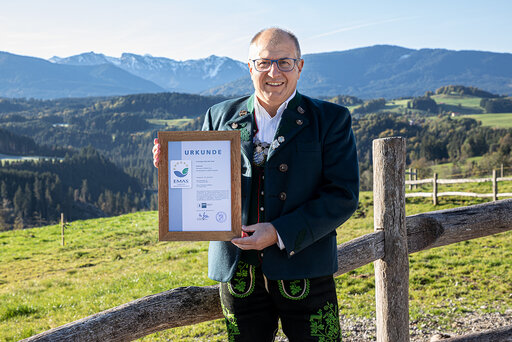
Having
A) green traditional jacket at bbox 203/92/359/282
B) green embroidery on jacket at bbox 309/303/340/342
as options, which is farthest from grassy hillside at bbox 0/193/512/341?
green traditional jacket at bbox 203/92/359/282

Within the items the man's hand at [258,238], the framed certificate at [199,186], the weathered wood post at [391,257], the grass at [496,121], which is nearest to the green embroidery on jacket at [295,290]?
the man's hand at [258,238]

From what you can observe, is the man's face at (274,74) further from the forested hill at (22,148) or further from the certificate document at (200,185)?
the forested hill at (22,148)

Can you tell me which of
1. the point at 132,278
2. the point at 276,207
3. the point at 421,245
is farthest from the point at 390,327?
the point at 132,278

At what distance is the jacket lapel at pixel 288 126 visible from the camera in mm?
2188

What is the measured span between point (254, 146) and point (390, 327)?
6.25ft

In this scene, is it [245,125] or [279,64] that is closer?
[279,64]

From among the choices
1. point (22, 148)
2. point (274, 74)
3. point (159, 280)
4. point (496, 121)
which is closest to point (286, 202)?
point (274, 74)

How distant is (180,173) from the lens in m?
2.10

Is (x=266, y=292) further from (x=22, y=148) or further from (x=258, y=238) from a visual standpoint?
(x=22, y=148)

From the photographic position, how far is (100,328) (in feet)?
7.70

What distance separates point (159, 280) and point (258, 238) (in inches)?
353

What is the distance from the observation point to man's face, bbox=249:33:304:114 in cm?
213

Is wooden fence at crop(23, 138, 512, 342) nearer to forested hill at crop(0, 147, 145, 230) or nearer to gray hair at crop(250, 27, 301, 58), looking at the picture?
gray hair at crop(250, 27, 301, 58)

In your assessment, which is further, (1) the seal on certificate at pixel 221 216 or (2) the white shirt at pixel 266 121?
(2) the white shirt at pixel 266 121
